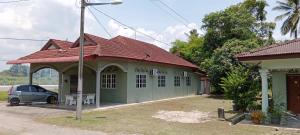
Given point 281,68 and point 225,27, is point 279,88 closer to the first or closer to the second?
point 281,68

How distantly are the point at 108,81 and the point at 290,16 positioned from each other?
25932mm

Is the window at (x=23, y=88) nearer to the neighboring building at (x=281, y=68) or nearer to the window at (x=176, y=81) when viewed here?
the window at (x=176, y=81)

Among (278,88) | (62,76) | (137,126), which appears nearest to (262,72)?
(278,88)

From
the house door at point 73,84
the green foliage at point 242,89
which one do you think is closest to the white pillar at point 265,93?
the green foliage at point 242,89

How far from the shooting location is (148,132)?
11289mm

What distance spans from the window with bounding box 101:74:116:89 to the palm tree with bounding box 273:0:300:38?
24.3m

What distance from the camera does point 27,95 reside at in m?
21.2

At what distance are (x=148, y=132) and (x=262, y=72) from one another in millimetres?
6515

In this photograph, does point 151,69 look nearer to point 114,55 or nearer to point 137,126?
point 114,55

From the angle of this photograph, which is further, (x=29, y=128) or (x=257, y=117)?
(x=257, y=117)

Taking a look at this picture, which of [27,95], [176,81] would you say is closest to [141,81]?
[176,81]

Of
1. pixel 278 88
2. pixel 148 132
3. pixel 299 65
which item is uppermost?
pixel 299 65

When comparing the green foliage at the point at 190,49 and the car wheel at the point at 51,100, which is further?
the green foliage at the point at 190,49

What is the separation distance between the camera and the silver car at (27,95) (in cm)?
2088
